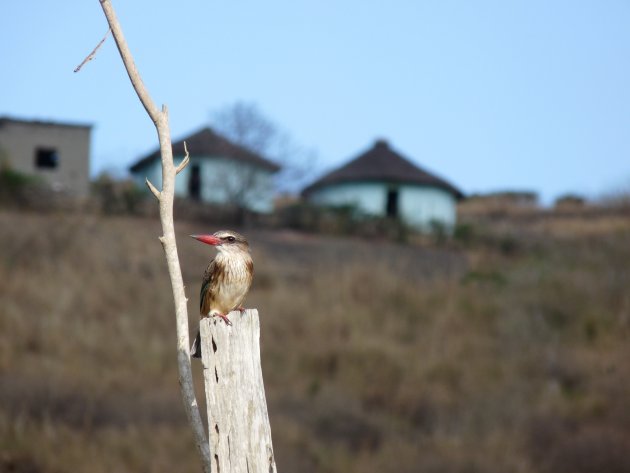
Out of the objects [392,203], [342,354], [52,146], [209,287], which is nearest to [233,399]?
[209,287]

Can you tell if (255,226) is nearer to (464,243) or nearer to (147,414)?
(464,243)

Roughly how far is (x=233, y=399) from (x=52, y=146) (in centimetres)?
4451

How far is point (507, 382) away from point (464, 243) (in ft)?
64.0

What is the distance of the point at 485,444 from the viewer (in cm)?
1952

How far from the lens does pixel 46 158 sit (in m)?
48.1

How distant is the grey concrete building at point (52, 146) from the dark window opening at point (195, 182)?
5231 mm

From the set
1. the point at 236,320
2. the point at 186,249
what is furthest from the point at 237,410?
the point at 186,249

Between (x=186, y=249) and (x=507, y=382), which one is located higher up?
(x=186, y=249)

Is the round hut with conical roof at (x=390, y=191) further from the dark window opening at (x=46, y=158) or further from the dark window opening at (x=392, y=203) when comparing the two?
the dark window opening at (x=46, y=158)

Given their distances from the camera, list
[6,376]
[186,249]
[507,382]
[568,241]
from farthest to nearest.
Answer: [568,241] < [186,249] < [507,382] < [6,376]

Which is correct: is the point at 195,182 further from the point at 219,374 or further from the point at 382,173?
the point at 219,374

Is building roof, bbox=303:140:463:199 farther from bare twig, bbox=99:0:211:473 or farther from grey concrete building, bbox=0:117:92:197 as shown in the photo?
bare twig, bbox=99:0:211:473

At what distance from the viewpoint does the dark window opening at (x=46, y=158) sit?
4694 cm

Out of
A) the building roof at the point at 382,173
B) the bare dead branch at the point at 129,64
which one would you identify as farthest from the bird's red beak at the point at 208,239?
the building roof at the point at 382,173
